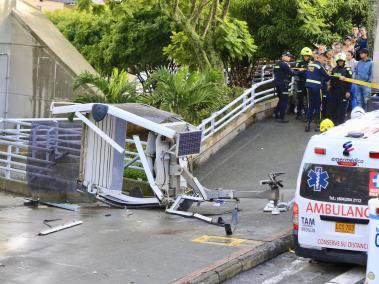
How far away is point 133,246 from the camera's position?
10.5 metres

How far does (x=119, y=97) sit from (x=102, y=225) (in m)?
6.03

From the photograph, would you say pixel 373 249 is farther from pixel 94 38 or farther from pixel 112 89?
pixel 94 38

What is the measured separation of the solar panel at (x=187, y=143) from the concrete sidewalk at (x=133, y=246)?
1106mm

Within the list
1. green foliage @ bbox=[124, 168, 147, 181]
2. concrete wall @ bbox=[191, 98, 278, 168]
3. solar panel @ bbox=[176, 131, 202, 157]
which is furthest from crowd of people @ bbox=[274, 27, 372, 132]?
solar panel @ bbox=[176, 131, 202, 157]

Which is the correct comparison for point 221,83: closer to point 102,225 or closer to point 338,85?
point 338,85

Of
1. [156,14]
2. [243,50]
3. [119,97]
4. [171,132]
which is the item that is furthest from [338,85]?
[156,14]

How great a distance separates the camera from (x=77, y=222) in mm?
12008

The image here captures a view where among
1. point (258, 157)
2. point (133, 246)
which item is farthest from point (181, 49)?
point (133, 246)

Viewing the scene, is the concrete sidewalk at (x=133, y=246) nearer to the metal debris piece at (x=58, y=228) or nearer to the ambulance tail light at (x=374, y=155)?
the metal debris piece at (x=58, y=228)

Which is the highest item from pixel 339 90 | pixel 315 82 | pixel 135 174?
pixel 315 82

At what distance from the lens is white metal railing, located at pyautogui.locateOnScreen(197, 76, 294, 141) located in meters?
17.4

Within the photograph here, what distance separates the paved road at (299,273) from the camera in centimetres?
955

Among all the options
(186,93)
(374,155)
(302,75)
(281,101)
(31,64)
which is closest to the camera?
(374,155)

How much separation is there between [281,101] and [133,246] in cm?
951
